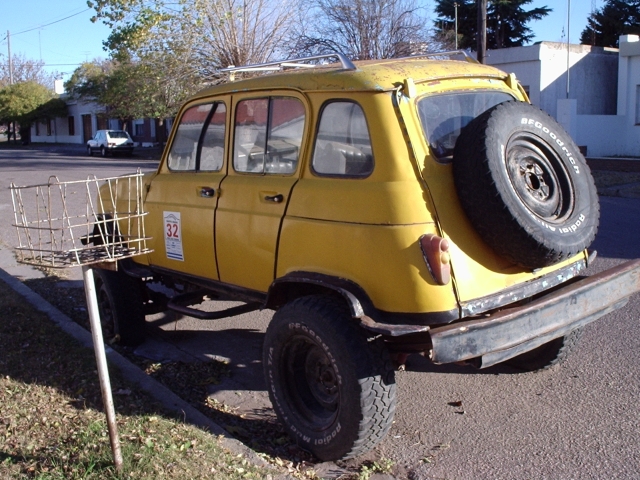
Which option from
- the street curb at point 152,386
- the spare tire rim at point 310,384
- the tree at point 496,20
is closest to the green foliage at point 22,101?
the tree at point 496,20

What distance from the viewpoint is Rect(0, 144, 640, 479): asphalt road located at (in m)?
3.82

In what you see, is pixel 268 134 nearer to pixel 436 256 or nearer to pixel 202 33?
pixel 436 256

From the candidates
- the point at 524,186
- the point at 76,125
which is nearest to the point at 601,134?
the point at 524,186

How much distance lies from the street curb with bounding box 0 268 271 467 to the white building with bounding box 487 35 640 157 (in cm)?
2038

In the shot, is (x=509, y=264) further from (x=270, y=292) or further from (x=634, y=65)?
(x=634, y=65)

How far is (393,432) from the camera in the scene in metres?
4.27

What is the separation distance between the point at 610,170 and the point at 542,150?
15.9 m

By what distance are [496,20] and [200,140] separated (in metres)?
34.6

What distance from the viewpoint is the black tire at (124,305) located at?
5766 mm

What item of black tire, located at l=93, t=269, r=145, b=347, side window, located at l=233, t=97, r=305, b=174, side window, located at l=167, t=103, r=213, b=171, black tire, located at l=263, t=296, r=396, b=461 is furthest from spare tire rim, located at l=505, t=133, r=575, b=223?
black tire, located at l=93, t=269, r=145, b=347

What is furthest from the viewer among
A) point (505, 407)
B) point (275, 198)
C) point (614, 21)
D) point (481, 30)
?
point (614, 21)

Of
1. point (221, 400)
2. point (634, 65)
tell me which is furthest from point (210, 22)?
point (221, 400)

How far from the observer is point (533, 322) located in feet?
12.3

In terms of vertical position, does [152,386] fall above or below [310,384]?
below
